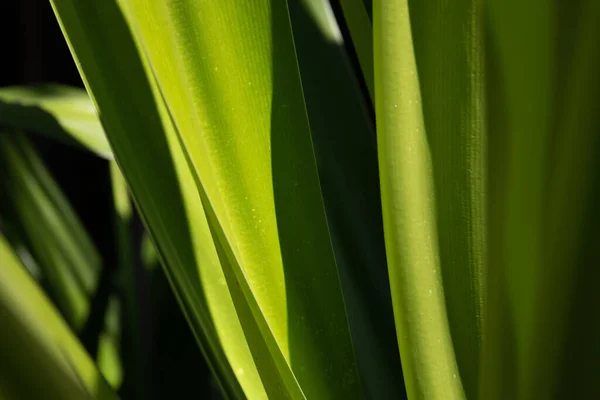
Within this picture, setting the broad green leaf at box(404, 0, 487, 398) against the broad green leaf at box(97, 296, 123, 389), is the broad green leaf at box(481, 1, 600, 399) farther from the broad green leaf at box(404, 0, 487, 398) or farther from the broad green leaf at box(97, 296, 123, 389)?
the broad green leaf at box(97, 296, 123, 389)

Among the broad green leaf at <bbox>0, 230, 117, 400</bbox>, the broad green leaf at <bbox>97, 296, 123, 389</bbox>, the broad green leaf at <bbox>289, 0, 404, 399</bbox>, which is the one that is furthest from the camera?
the broad green leaf at <bbox>97, 296, 123, 389</bbox>

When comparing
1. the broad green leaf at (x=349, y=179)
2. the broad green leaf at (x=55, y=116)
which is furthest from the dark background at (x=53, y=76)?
the broad green leaf at (x=349, y=179)

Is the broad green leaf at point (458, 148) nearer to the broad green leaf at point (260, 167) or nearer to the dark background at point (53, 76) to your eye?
the broad green leaf at point (260, 167)

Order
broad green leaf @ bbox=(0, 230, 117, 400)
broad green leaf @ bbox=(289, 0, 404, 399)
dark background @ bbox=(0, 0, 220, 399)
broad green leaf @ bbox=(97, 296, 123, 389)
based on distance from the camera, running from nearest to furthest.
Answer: broad green leaf @ bbox=(0, 230, 117, 400)
broad green leaf @ bbox=(289, 0, 404, 399)
broad green leaf @ bbox=(97, 296, 123, 389)
dark background @ bbox=(0, 0, 220, 399)

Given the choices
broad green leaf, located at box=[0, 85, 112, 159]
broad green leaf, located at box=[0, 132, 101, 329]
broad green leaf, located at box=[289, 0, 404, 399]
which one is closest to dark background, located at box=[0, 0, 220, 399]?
broad green leaf, located at box=[0, 132, 101, 329]

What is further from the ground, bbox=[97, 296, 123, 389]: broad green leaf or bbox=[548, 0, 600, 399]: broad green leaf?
bbox=[548, 0, 600, 399]: broad green leaf

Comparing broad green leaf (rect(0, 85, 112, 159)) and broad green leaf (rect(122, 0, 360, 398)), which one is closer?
broad green leaf (rect(122, 0, 360, 398))
